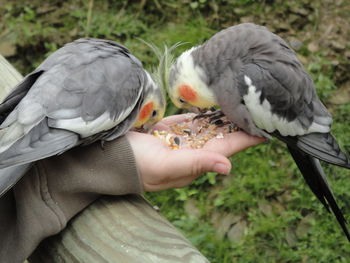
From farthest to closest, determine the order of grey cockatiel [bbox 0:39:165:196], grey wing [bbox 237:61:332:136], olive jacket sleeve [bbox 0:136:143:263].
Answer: grey wing [bbox 237:61:332:136]
grey cockatiel [bbox 0:39:165:196]
olive jacket sleeve [bbox 0:136:143:263]

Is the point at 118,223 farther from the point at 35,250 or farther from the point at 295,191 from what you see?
the point at 295,191

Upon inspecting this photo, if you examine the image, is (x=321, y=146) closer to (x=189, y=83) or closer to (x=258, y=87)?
(x=258, y=87)

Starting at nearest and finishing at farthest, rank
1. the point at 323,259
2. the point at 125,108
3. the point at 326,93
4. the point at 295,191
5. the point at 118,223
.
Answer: the point at 118,223 → the point at 125,108 → the point at 323,259 → the point at 295,191 → the point at 326,93

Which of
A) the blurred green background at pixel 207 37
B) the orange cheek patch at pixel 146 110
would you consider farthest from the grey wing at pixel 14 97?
the blurred green background at pixel 207 37

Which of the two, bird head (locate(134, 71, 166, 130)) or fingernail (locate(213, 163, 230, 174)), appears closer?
fingernail (locate(213, 163, 230, 174))

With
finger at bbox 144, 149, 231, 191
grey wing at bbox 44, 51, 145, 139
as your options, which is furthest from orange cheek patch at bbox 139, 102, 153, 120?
finger at bbox 144, 149, 231, 191

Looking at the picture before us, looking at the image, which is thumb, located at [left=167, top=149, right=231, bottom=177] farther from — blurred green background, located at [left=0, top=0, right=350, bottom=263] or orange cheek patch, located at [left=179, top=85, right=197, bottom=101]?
A: blurred green background, located at [left=0, top=0, right=350, bottom=263]

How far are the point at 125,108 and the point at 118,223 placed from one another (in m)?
0.50

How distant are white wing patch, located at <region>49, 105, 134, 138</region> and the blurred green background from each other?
115 centimetres

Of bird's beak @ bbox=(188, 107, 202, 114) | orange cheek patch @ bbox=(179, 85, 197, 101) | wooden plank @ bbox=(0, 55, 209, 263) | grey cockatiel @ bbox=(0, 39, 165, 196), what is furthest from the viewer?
bird's beak @ bbox=(188, 107, 202, 114)

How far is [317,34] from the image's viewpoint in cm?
307

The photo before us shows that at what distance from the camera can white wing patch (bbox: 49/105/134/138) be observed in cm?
127

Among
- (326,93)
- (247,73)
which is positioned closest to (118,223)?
(247,73)

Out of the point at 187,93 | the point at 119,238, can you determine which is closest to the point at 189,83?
the point at 187,93
